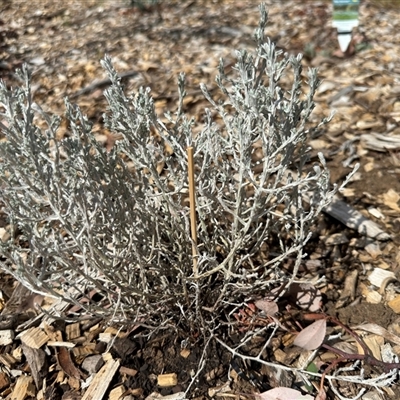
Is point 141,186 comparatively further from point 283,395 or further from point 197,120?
point 197,120

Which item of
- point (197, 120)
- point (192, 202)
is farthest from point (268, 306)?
point (197, 120)

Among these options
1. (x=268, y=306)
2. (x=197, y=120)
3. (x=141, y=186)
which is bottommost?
(x=197, y=120)

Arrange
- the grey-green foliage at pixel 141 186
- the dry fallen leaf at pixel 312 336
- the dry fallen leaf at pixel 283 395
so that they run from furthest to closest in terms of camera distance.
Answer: the dry fallen leaf at pixel 312 336 → the dry fallen leaf at pixel 283 395 → the grey-green foliage at pixel 141 186

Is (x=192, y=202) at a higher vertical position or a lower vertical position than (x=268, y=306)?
higher

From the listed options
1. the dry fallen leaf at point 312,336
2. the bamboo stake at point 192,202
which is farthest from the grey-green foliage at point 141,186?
the dry fallen leaf at point 312,336

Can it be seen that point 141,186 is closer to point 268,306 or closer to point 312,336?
point 268,306

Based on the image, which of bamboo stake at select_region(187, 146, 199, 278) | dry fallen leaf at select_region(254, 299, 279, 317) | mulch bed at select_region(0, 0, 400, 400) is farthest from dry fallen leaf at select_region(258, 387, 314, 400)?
bamboo stake at select_region(187, 146, 199, 278)

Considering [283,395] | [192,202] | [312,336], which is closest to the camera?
[192,202]

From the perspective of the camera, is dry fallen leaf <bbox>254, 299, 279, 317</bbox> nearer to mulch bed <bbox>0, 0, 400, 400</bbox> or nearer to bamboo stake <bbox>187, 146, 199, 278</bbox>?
mulch bed <bbox>0, 0, 400, 400</bbox>

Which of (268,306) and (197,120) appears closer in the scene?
(268,306)

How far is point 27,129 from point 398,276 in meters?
1.35

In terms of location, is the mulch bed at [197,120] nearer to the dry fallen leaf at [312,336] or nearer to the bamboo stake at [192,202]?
the dry fallen leaf at [312,336]

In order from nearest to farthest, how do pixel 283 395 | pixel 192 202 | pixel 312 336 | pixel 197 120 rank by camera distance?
pixel 192 202 < pixel 283 395 < pixel 312 336 < pixel 197 120

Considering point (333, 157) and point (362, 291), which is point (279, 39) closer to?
point (333, 157)
